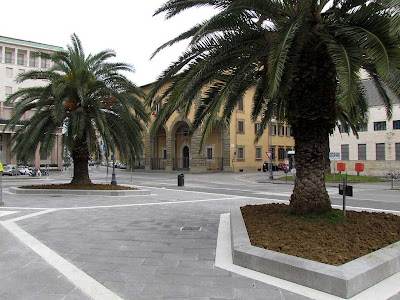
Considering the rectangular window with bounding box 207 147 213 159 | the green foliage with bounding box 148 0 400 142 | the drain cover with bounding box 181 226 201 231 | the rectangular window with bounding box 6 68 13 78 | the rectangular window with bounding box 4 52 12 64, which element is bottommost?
the drain cover with bounding box 181 226 201 231

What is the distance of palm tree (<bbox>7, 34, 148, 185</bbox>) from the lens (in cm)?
1397

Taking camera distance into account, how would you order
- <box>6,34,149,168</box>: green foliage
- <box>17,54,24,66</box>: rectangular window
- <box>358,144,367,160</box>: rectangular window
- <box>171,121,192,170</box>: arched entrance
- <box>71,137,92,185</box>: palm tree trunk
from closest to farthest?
<box>6,34,149,168</box>: green foliage
<box>71,137,92,185</box>: palm tree trunk
<box>358,144,367,160</box>: rectangular window
<box>171,121,192,170</box>: arched entrance
<box>17,54,24,66</box>: rectangular window

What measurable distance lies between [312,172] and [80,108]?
465 inches

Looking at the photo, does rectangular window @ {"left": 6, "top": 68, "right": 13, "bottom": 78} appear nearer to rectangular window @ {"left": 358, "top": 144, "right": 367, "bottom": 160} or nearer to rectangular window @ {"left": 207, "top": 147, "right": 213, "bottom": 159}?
rectangular window @ {"left": 207, "top": 147, "right": 213, "bottom": 159}

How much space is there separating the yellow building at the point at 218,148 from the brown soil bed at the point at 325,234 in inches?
1366

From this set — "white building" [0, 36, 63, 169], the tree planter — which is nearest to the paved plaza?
the tree planter

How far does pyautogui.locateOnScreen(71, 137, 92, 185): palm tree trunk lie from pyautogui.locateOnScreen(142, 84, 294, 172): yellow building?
81.3 feet

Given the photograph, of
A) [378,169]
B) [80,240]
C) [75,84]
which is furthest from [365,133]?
[80,240]

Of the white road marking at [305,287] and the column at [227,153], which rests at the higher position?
the column at [227,153]

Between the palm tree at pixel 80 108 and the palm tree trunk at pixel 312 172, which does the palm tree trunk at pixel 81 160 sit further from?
the palm tree trunk at pixel 312 172

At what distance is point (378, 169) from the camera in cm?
3111

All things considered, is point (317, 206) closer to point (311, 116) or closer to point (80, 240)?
point (311, 116)

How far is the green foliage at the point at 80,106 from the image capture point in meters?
13.9

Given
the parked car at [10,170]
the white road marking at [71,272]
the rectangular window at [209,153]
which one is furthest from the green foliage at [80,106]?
the rectangular window at [209,153]
